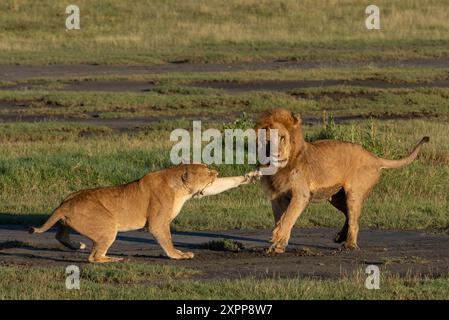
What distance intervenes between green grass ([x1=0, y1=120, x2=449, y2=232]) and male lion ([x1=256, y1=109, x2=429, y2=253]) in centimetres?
152

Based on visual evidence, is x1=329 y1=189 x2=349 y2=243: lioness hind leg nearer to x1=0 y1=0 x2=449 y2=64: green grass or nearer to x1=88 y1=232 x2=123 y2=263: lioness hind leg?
x1=88 y1=232 x2=123 y2=263: lioness hind leg

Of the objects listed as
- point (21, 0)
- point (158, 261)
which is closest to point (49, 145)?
point (158, 261)

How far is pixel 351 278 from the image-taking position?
31.3 feet

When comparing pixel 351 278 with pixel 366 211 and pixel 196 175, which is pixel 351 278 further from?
pixel 366 211

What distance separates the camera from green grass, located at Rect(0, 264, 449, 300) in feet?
28.7

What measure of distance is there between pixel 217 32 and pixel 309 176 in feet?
93.8

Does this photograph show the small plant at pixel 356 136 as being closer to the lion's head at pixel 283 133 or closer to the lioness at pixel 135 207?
the lion's head at pixel 283 133

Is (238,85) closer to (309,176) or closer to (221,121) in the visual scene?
(221,121)

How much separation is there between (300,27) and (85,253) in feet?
98.1

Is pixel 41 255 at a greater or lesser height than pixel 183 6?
lesser

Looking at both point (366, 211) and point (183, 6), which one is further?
point (183, 6)

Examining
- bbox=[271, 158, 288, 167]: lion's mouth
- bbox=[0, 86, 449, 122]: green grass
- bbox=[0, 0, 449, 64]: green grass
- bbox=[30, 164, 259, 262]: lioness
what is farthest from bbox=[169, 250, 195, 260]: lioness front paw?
bbox=[0, 0, 449, 64]: green grass

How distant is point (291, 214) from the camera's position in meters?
10.6
